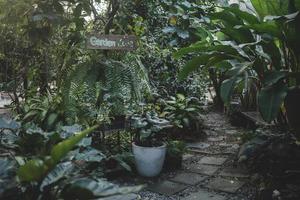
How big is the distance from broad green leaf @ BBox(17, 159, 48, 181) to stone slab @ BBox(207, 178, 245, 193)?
5.70 ft

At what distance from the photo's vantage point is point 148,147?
3.04 meters

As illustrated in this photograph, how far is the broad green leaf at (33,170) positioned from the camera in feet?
4.62

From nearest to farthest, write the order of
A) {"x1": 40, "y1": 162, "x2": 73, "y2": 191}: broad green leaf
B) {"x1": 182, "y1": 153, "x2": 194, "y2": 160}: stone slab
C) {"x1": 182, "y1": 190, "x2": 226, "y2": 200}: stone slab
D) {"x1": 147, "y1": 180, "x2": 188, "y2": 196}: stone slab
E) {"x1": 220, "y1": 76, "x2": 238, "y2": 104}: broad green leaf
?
{"x1": 40, "y1": 162, "x2": 73, "y2": 191}: broad green leaf < {"x1": 220, "y1": 76, "x2": 238, "y2": 104}: broad green leaf < {"x1": 182, "y1": 190, "x2": 226, "y2": 200}: stone slab < {"x1": 147, "y1": 180, "x2": 188, "y2": 196}: stone slab < {"x1": 182, "y1": 153, "x2": 194, "y2": 160}: stone slab

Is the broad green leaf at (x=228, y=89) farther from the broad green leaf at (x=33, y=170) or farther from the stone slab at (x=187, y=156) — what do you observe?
the broad green leaf at (x=33, y=170)

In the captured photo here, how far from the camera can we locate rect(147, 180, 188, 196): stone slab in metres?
2.80

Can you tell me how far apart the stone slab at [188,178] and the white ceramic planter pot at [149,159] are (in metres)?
0.18

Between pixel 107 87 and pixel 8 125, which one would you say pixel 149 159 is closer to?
pixel 107 87

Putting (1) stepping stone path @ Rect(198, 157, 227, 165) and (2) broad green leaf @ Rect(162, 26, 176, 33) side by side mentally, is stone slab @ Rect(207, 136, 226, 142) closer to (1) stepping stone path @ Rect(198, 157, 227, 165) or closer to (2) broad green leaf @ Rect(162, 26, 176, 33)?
(1) stepping stone path @ Rect(198, 157, 227, 165)

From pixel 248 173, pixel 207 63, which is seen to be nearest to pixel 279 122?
pixel 248 173

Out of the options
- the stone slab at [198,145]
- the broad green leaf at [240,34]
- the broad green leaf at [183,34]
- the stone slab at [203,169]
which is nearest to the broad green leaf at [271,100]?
the broad green leaf at [240,34]

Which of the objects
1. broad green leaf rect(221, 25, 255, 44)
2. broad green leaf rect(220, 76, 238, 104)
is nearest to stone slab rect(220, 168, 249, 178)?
broad green leaf rect(220, 76, 238, 104)

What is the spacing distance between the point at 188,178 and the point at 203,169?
304mm

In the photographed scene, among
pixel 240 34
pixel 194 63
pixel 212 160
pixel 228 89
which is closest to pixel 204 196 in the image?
pixel 228 89

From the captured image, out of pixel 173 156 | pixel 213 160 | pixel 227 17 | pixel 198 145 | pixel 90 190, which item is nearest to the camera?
pixel 90 190
